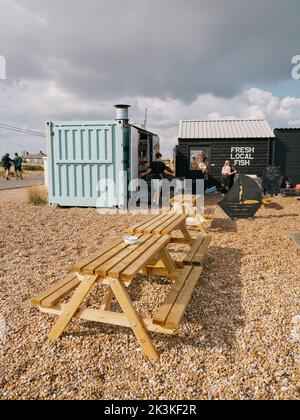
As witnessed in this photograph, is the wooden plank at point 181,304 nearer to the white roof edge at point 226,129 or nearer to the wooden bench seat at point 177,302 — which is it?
the wooden bench seat at point 177,302

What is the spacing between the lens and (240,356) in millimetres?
2475

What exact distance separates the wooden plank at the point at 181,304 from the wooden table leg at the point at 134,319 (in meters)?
0.23

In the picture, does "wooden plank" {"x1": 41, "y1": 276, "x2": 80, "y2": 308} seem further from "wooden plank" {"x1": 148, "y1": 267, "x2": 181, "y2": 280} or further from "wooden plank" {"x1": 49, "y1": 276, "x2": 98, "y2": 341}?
"wooden plank" {"x1": 148, "y1": 267, "x2": 181, "y2": 280}

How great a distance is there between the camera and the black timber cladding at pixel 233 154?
14.4m

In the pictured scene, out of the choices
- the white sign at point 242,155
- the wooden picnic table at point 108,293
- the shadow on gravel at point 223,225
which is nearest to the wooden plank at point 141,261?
the wooden picnic table at point 108,293

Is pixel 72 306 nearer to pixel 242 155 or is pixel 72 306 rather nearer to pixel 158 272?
pixel 158 272

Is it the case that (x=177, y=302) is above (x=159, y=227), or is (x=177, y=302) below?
below

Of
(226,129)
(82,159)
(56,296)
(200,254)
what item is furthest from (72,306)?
(226,129)

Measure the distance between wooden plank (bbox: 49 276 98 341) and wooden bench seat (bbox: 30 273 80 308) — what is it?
0.39 feet

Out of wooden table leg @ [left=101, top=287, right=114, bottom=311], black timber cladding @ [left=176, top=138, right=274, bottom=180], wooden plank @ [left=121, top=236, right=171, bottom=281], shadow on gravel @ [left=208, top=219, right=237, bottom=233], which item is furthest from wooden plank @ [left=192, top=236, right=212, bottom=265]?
black timber cladding @ [left=176, top=138, right=274, bottom=180]

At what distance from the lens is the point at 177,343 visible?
104 inches

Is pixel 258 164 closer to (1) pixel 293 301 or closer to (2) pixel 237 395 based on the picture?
(1) pixel 293 301

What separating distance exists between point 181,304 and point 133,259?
0.53 meters

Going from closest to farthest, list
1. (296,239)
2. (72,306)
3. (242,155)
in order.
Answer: (72,306) → (296,239) → (242,155)
